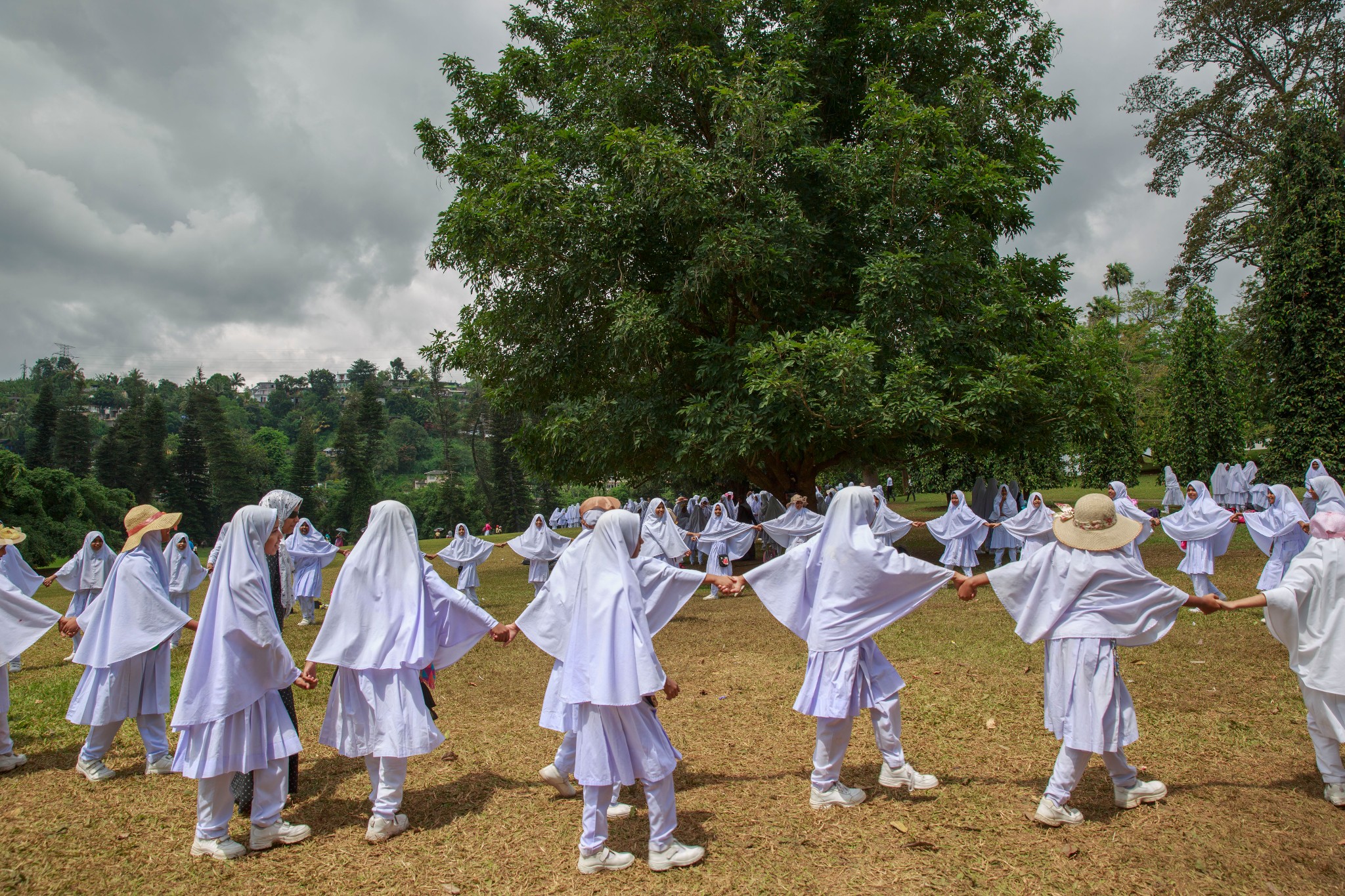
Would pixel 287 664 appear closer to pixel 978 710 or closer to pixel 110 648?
pixel 110 648

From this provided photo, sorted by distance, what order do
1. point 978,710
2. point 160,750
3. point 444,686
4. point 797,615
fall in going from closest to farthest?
point 797,615
point 160,750
point 978,710
point 444,686

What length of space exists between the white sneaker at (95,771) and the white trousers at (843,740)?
511 cm

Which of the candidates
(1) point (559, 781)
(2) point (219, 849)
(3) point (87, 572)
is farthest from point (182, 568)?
(1) point (559, 781)

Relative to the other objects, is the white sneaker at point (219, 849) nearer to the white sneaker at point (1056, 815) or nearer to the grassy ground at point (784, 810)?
the grassy ground at point (784, 810)

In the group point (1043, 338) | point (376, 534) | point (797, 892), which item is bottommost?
point (797, 892)

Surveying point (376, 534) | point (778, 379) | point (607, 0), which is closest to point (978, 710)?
point (376, 534)

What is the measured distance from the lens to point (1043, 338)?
1883cm

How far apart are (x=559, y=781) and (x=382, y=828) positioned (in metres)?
1.11

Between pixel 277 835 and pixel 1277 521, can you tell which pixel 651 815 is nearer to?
pixel 277 835

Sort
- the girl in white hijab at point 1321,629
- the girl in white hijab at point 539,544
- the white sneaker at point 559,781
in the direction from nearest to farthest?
the girl in white hijab at point 1321,629
the white sneaker at point 559,781
the girl in white hijab at point 539,544

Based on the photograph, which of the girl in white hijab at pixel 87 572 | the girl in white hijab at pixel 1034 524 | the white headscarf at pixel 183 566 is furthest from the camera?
the girl in white hijab at pixel 1034 524

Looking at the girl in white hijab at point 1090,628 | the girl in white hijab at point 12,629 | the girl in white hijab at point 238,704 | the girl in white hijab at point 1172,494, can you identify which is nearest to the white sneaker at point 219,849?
the girl in white hijab at point 238,704

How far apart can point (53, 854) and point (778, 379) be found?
11899 mm

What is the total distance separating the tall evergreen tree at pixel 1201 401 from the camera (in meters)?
30.4
